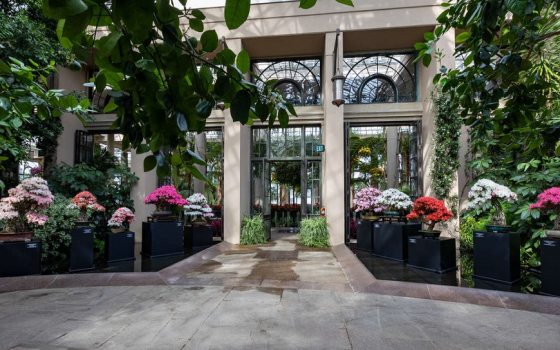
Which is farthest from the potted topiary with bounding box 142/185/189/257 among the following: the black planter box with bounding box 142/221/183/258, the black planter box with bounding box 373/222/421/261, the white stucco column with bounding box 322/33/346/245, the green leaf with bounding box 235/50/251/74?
the green leaf with bounding box 235/50/251/74

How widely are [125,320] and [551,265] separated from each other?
4.72 m

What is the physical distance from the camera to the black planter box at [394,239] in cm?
588

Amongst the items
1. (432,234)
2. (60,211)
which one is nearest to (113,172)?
(60,211)

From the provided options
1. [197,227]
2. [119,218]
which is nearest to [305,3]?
[119,218]

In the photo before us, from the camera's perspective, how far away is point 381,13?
7973 millimetres

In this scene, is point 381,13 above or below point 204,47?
above

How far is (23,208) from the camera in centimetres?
496

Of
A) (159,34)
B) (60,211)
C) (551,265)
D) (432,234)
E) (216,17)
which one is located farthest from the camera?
(216,17)

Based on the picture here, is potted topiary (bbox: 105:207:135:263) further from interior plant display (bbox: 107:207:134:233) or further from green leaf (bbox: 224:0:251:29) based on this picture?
green leaf (bbox: 224:0:251:29)

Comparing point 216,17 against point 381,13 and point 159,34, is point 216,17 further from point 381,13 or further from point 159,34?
point 159,34

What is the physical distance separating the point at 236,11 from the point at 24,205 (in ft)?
18.9

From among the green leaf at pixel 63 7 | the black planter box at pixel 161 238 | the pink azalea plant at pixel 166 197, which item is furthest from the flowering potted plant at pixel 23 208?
the green leaf at pixel 63 7

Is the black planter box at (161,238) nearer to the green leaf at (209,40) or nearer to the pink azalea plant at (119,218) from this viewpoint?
the pink azalea plant at (119,218)

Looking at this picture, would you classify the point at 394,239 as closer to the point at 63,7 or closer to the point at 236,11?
the point at 236,11
